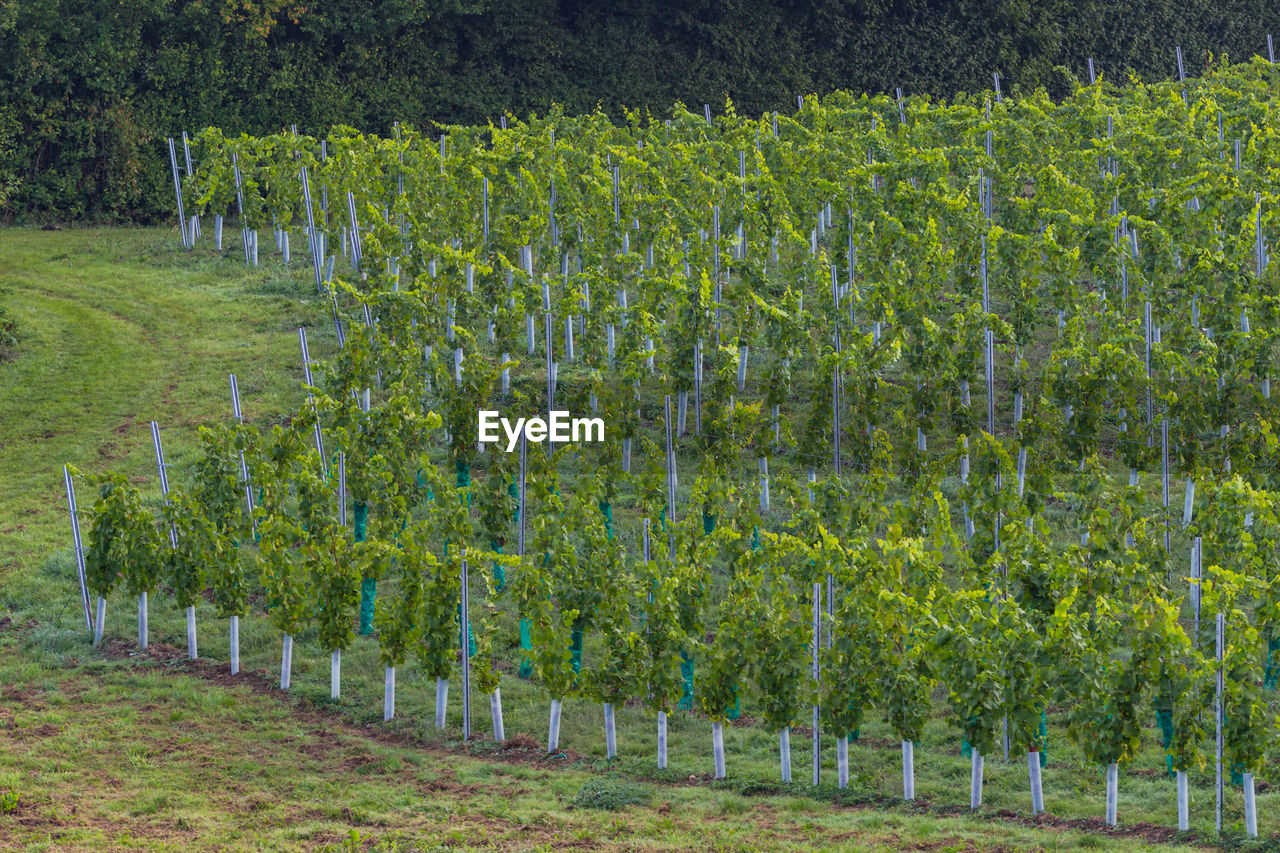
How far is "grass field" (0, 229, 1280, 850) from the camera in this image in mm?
11352

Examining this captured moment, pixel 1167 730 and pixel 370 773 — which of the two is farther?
pixel 370 773

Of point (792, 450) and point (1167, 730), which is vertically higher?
point (792, 450)

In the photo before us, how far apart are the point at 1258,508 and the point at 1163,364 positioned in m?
4.22

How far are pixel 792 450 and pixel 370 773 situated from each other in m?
8.19

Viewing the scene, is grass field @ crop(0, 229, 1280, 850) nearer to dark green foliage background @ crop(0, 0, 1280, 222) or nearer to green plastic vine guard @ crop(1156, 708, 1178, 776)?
green plastic vine guard @ crop(1156, 708, 1178, 776)

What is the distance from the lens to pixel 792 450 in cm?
1933

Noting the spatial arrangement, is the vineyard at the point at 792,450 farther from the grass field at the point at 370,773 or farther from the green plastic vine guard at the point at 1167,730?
→ the grass field at the point at 370,773

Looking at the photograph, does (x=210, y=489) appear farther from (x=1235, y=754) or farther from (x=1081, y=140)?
(x=1081, y=140)

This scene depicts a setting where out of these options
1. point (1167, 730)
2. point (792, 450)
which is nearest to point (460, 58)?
point (792, 450)

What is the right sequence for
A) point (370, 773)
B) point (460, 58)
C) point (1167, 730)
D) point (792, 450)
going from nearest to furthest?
point (1167, 730), point (370, 773), point (792, 450), point (460, 58)

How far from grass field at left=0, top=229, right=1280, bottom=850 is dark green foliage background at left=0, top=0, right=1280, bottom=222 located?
15831 mm

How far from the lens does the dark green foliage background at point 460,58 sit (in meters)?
31.9

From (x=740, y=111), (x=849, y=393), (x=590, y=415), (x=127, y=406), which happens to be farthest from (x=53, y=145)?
(x=849, y=393)

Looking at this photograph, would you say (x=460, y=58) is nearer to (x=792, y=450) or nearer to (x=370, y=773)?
(x=792, y=450)
